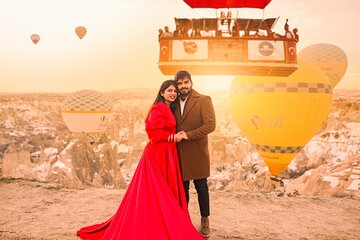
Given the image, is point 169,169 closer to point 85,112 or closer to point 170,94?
point 170,94

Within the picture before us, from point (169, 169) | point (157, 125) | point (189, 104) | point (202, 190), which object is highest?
point (189, 104)

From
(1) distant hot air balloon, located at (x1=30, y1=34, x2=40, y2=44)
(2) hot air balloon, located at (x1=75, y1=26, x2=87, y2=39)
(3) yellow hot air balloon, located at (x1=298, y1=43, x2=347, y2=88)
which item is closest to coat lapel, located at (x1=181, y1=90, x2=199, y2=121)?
(3) yellow hot air balloon, located at (x1=298, y1=43, x2=347, y2=88)

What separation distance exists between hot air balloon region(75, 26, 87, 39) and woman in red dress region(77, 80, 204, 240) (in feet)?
32.5

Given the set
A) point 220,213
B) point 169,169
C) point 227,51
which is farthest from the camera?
point 227,51

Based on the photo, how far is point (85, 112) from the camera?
11391mm

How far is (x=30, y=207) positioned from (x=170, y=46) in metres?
3.74

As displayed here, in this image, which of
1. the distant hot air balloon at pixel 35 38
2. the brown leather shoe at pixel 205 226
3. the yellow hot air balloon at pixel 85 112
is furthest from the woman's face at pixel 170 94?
the distant hot air balloon at pixel 35 38

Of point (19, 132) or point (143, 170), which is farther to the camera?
point (19, 132)

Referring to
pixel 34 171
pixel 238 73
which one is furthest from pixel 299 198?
pixel 34 171

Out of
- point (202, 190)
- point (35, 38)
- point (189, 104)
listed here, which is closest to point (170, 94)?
point (189, 104)

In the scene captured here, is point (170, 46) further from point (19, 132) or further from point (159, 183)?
point (19, 132)

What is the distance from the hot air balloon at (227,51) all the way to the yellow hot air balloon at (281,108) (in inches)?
10.0

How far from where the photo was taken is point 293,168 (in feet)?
32.9

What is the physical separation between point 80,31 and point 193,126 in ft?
33.0
